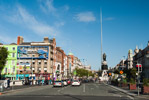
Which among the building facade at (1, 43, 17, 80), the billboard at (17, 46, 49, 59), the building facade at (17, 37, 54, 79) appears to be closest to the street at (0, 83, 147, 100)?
the building facade at (17, 37, 54, 79)

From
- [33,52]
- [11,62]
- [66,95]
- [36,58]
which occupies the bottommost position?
[66,95]

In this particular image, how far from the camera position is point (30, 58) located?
78.1 meters

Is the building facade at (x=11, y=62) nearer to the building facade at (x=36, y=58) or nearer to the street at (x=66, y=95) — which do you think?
the building facade at (x=36, y=58)

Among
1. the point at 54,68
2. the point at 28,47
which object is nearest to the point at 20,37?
the point at 28,47

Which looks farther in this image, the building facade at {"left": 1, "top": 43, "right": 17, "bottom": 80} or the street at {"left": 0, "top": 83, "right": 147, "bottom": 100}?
the building facade at {"left": 1, "top": 43, "right": 17, "bottom": 80}

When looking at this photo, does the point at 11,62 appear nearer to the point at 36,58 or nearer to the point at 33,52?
the point at 33,52

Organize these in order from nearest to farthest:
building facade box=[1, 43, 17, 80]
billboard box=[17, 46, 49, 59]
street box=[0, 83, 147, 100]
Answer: street box=[0, 83, 147, 100]
building facade box=[1, 43, 17, 80]
billboard box=[17, 46, 49, 59]

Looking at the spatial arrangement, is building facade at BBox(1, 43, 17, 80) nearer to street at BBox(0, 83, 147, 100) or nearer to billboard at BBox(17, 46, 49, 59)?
billboard at BBox(17, 46, 49, 59)

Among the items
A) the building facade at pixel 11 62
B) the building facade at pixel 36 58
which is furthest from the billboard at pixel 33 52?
the building facade at pixel 11 62

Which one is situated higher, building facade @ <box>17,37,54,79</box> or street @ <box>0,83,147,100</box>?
building facade @ <box>17,37,54,79</box>

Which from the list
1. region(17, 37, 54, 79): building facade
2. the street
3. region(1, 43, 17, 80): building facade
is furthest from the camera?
region(17, 37, 54, 79): building facade

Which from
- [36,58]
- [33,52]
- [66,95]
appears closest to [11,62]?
[33,52]

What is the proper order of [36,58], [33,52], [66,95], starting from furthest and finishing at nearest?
[33,52]
[36,58]
[66,95]

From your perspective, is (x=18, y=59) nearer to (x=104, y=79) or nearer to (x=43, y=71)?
(x=43, y=71)
